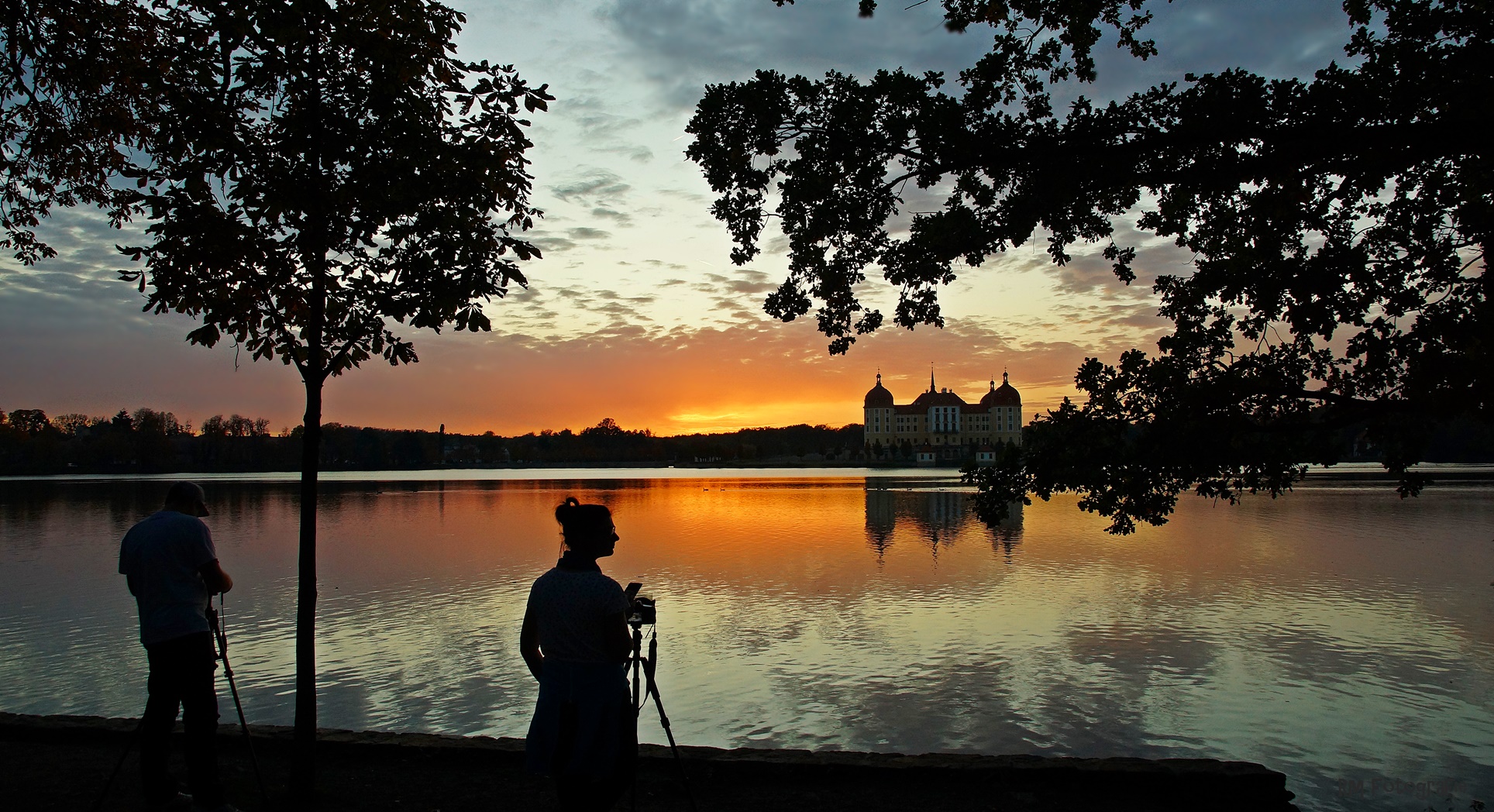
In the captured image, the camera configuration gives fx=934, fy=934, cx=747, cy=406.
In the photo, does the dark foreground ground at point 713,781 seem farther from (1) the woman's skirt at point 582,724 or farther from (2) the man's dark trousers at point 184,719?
(1) the woman's skirt at point 582,724

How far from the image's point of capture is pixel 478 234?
5.59 m

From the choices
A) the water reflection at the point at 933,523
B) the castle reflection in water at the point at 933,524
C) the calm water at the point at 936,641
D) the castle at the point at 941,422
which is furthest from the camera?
the castle at the point at 941,422

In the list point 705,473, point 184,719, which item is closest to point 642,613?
point 184,719

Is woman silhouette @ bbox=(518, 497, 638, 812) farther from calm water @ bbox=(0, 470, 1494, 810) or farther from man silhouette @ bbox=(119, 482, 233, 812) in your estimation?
calm water @ bbox=(0, 470, 1494, 810)

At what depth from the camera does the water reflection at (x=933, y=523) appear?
2367cm

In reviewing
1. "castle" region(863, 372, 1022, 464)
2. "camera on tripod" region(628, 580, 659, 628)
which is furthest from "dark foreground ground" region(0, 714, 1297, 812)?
"castle" region(863, 372, 1022, 464)

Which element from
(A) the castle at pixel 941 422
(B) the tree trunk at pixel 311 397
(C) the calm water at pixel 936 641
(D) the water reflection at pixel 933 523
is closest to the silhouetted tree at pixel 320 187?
(B) the tree trunk at pixel 311 397

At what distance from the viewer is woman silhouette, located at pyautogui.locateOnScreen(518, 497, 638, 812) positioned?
3.84m

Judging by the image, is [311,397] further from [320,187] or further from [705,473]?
[705,473]

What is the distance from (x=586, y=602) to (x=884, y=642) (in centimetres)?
893

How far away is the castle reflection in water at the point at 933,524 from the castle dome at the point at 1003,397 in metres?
137

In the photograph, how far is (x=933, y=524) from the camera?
1180 inches

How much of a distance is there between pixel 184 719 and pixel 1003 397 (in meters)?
182

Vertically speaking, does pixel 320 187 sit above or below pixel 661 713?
above
